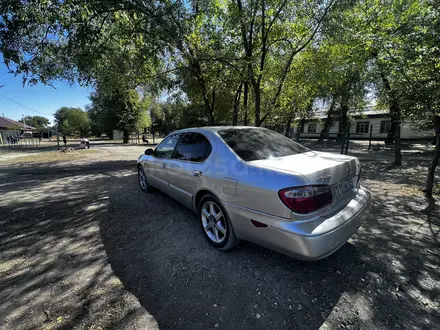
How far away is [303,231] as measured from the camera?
185cm

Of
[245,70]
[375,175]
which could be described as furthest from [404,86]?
[245,70]

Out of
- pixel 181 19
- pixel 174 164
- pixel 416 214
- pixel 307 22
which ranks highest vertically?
pixel 307 22

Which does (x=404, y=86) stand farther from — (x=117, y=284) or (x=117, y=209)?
(x=117, y=209)

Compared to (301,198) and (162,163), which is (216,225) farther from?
(162,163)

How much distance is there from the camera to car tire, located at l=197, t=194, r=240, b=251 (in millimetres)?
2543

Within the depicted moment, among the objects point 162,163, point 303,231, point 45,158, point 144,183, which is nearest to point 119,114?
point 45,158

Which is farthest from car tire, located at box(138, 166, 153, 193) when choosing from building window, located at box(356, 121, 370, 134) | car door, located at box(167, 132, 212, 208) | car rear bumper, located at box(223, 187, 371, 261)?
building window, located at box(356, 121, 370, 134)

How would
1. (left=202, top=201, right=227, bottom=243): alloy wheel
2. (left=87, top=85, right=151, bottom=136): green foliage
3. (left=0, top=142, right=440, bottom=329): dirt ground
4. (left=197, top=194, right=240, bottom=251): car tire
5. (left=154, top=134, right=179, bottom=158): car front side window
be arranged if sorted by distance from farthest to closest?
1. (left=87, top=85, right=151, bottom=136): green foliage
2. (left=154, top=134, right=179, bottom=158): car front side window
3. (left=202, top=201, right=227, bottom=243): alloy wheel
4. (left=197, top=194, right=240, bottom=251): car tire
5. (left=0, top=142, right=440, bottom=329): dirt ground

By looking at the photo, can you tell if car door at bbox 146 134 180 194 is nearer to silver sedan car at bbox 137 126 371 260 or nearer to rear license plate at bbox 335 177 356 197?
silver sedan car at bbox 137 126 371 260

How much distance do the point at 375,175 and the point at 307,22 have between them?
242 inches

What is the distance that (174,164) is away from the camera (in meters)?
3.54

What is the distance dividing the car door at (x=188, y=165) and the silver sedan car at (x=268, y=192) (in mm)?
16

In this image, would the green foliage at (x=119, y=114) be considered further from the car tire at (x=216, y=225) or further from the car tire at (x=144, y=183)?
the car tire at (x=216, y=225)

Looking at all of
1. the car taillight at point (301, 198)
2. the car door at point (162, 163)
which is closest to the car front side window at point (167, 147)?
the car door at point (162, 163)
